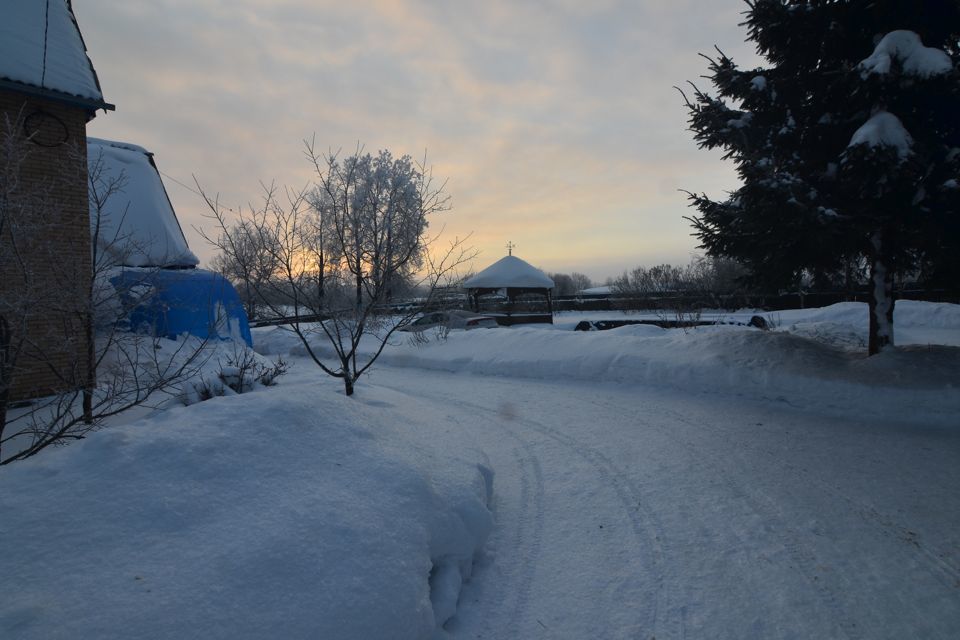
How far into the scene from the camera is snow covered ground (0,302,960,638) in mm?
2307

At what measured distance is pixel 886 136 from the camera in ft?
22.4

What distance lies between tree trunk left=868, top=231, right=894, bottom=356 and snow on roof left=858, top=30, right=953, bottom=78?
259cm

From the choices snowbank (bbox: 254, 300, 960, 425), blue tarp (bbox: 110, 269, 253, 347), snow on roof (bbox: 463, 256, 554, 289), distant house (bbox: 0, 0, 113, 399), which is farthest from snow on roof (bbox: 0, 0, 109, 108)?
snow on roof (bbox: 463, 256, 554, 289)

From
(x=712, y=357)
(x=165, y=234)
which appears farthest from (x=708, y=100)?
(x=165, y=234)

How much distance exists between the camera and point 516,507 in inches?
179

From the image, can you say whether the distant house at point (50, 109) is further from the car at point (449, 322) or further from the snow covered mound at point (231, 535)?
the car at point (449, 322)

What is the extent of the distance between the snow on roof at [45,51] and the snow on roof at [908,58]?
12801mm

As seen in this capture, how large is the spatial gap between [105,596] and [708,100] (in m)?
10.6

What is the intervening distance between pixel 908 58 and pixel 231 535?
10019mm

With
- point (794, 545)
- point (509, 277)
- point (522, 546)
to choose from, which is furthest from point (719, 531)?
point (509, 277)

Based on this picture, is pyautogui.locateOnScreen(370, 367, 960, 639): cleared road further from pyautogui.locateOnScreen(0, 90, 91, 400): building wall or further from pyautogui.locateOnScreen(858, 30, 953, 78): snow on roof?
pyautogui.locateOnScreen(858, 30, 953, 78): snow on roof

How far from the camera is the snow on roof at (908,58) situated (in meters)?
6.78

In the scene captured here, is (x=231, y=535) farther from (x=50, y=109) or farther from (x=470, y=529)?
(x=50, y=109)

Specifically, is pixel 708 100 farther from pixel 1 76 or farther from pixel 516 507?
pixel 1 76
